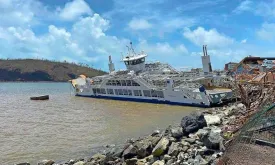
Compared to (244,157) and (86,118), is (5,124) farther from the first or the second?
(244,157)

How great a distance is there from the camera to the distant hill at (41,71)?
160875 mm

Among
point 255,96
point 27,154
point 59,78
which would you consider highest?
point 59,78

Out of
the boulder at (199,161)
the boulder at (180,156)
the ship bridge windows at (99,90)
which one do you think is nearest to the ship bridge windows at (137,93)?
the ship bridge windows at (99,90)

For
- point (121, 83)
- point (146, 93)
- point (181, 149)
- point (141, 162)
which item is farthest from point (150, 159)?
point (121, 83)

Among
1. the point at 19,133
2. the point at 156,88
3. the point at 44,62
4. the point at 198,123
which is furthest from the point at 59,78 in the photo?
the point at 198,123

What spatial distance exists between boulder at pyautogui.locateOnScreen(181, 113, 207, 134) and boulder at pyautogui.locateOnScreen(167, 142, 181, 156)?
176cm

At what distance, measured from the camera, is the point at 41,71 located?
162 m

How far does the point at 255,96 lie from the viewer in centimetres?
1332

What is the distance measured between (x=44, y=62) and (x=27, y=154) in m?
165

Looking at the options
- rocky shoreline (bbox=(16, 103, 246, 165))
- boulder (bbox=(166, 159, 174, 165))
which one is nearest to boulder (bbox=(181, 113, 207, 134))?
rocky shoreline (bbox=(16, 103, 246, 165))

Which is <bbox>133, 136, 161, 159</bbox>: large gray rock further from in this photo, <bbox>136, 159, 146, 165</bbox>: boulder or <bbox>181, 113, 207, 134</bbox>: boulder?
<bbox>181, 113, 207, 134</bbox>: boulder

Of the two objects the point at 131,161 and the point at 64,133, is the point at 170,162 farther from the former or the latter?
the point at 64,133

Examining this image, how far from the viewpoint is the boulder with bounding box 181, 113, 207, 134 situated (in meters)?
14.6

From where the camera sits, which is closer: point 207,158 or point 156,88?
point 207,158
